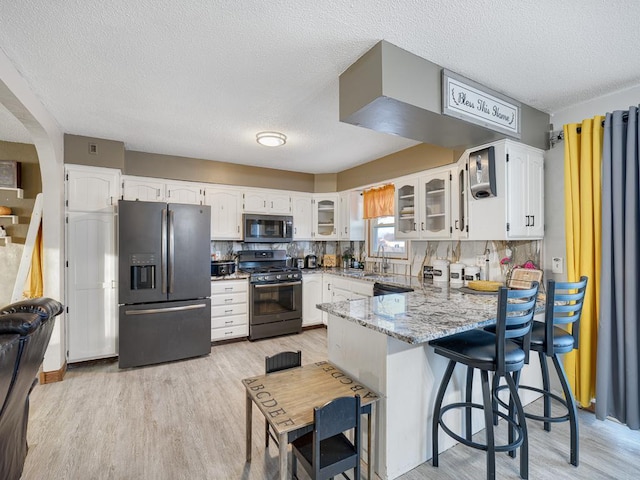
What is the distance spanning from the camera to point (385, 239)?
465 cm

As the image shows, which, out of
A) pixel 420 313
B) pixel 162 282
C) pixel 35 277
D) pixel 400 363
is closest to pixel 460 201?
pixel 420 313

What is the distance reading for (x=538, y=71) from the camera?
2.08m

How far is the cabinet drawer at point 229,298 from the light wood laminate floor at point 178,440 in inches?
41.8

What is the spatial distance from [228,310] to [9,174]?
9.23ft

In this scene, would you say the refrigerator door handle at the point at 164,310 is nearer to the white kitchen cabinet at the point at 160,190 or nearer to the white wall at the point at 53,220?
the white wall at the point at 53,220

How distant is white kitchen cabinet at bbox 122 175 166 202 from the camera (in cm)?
374

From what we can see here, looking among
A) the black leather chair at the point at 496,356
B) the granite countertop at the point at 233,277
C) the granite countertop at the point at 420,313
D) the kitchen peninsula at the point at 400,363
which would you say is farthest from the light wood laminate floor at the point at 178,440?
the granite countertop at the point at 233,277

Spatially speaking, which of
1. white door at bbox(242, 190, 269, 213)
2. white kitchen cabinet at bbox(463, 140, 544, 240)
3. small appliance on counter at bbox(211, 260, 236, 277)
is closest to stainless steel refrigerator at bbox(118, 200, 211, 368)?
small appliance on counter at bbox(211, 260, 236, 277)

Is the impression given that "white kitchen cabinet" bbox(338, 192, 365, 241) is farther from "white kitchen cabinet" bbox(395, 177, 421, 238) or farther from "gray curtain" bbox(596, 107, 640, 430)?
"gray curtain" bbox(596, 107, 640, 430)

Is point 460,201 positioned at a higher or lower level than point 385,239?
higher

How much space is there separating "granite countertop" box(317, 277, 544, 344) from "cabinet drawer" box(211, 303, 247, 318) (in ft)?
7.66

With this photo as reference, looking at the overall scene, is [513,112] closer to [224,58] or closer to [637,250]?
[637,250]

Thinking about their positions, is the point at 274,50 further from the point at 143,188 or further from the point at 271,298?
the point at 271,298

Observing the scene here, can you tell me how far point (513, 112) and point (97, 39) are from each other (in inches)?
113
